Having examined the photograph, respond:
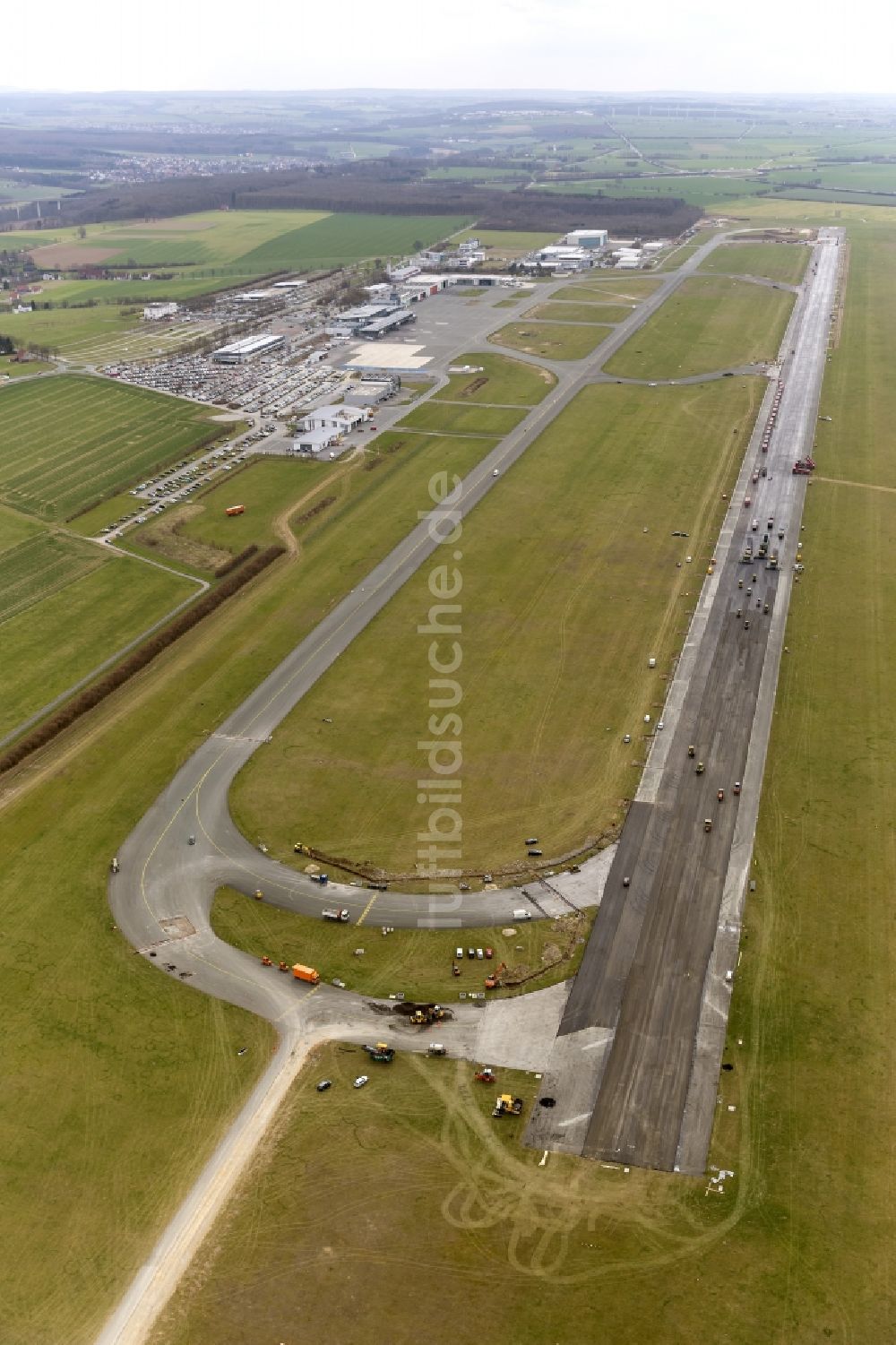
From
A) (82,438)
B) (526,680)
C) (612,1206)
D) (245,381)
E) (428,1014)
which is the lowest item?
(612,1206)

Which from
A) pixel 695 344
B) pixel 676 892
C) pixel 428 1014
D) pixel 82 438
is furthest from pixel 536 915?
pixel 695 344

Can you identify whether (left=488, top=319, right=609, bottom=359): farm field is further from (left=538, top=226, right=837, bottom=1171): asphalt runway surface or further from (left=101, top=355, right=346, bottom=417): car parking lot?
(left=538, top=226, right=837, bottom=1171): asphalt runway surface

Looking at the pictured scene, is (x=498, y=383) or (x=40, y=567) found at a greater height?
(x=498, y=383)

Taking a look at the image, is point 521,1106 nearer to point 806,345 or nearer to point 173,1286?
point 173,1286

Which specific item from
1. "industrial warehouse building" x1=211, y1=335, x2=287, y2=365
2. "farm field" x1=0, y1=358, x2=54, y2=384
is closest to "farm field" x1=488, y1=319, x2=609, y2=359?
"industrial warehouse building" x1=211, y1=335, x2=287, y2=365

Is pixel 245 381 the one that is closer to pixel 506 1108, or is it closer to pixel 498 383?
pixel 498 383

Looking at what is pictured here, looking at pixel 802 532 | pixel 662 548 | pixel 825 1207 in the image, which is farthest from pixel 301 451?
pixel 825 1207
